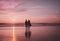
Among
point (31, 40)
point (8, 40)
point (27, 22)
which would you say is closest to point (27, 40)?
point (31, 40)

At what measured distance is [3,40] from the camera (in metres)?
4.88

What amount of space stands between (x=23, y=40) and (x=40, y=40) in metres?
0.50

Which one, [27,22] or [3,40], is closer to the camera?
[3,40]

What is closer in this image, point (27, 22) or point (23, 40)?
point (23, 40)

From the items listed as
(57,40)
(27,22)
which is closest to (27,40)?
(57,40)

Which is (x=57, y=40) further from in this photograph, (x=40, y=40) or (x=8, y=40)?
(x=8, y=40)

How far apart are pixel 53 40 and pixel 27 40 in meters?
0.73

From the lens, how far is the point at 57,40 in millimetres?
4766

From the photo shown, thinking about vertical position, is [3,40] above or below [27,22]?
below

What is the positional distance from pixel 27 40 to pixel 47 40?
565 mm

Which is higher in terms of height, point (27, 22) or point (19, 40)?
point (27, 22)

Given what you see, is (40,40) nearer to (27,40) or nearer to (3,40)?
(27,40)

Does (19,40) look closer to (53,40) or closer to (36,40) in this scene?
(36,40)

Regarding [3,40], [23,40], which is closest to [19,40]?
[23,40]
